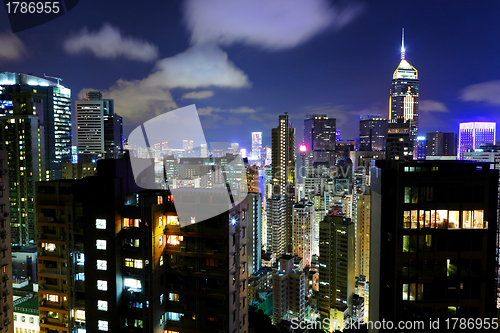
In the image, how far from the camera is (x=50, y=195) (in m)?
5.09

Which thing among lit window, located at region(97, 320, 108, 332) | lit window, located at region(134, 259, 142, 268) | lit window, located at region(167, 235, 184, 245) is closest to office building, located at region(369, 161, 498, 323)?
lit window, located at region(167, 235, 184, 245)

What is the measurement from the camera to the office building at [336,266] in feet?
47.7

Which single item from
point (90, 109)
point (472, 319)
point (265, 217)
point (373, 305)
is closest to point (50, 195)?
point (373, 305)

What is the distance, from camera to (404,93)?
44406 mm

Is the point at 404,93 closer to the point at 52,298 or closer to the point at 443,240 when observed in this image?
the point at 443,240

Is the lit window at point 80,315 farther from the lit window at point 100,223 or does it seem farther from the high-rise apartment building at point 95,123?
the high-rise apartment building at point 95,123

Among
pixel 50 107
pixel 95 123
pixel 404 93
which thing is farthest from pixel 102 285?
pixel 404 93

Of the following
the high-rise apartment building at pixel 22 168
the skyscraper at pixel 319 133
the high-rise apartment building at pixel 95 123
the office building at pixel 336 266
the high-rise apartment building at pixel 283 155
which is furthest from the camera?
the skyscraper at pixel 319 133

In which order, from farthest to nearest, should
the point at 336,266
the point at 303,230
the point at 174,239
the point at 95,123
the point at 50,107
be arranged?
the point at 95,123 < the point at 303,230 < the point at 50,107 < the point at 336,266 < the point at 174,239

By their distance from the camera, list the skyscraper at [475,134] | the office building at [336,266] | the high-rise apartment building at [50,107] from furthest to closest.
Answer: the high-rise apartment building at [50,107], the skyscraper at [475,134], the office building at [336,266]

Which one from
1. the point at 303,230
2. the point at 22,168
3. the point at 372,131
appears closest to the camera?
the point at 22,168

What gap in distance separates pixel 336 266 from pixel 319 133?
81.0ft

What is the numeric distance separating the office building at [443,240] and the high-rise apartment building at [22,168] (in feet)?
53.1

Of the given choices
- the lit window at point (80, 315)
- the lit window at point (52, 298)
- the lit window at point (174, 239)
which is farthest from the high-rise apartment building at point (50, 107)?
the lit window at point (174, 239)
